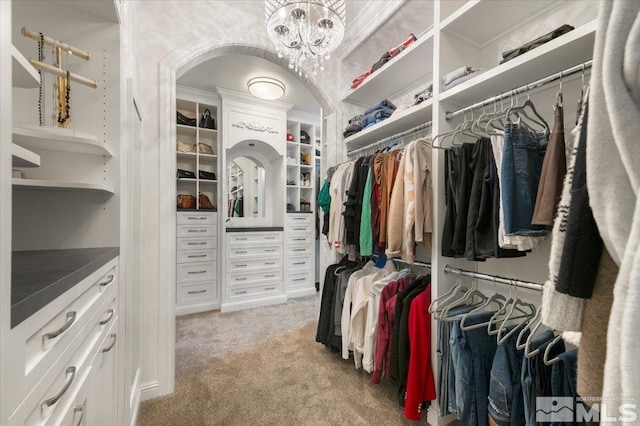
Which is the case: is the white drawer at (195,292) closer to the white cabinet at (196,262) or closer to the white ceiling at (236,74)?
the white cabinet at (196,262)

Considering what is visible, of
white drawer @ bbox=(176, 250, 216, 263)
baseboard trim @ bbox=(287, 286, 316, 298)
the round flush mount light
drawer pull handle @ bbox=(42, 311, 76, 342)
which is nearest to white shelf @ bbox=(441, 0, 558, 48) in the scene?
the round flush mount light

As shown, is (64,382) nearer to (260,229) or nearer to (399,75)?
(399,75)

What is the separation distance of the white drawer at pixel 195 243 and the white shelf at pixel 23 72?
2.60 meters

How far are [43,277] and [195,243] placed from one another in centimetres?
274

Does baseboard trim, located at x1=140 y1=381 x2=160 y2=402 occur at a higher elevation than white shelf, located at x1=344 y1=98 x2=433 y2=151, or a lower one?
lower

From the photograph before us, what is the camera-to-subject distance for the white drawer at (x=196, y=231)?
10.3 feet

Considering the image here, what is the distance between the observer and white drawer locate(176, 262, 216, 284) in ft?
10.3

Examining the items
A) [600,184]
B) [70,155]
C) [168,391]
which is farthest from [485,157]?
[168,391]

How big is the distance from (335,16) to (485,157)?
108 centimetres

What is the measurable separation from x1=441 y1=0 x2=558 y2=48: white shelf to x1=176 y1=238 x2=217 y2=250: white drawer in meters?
3.08

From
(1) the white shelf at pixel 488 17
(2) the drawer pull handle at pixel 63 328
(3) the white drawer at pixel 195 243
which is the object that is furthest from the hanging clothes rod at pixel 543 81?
(3) the white drawer at pixel 195 243

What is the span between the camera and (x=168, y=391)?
1.72 m

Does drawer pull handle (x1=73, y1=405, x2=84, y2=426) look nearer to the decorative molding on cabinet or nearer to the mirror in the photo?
the mirror

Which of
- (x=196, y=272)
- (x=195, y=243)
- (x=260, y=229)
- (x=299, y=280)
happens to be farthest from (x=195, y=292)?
(x=299, y=280)
